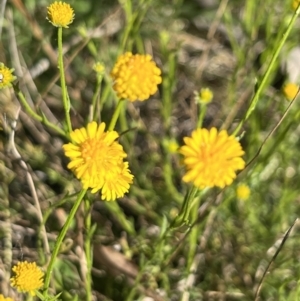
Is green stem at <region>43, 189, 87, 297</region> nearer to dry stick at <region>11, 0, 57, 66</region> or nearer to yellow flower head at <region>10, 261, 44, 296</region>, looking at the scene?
yellow flower head at <region>10, 261, 44, 296</region>

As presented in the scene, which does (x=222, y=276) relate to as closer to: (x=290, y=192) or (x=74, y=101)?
(x=290, y=192)

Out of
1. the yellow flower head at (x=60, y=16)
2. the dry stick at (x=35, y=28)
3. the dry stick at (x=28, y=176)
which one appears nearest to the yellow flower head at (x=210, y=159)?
the yellow flower head at (x=60, y=16)

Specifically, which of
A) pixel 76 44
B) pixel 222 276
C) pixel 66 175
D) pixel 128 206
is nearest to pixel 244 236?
pixel 222 276

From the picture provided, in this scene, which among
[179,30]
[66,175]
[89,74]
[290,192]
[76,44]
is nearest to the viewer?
[290,192]

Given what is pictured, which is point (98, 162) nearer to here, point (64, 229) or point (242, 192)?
point (64, 229)

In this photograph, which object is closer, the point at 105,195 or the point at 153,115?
the point at 105,195

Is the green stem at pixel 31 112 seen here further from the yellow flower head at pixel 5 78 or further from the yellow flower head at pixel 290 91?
the yellow flower head at pixel 290 91

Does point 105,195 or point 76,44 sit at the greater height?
point 76,44
